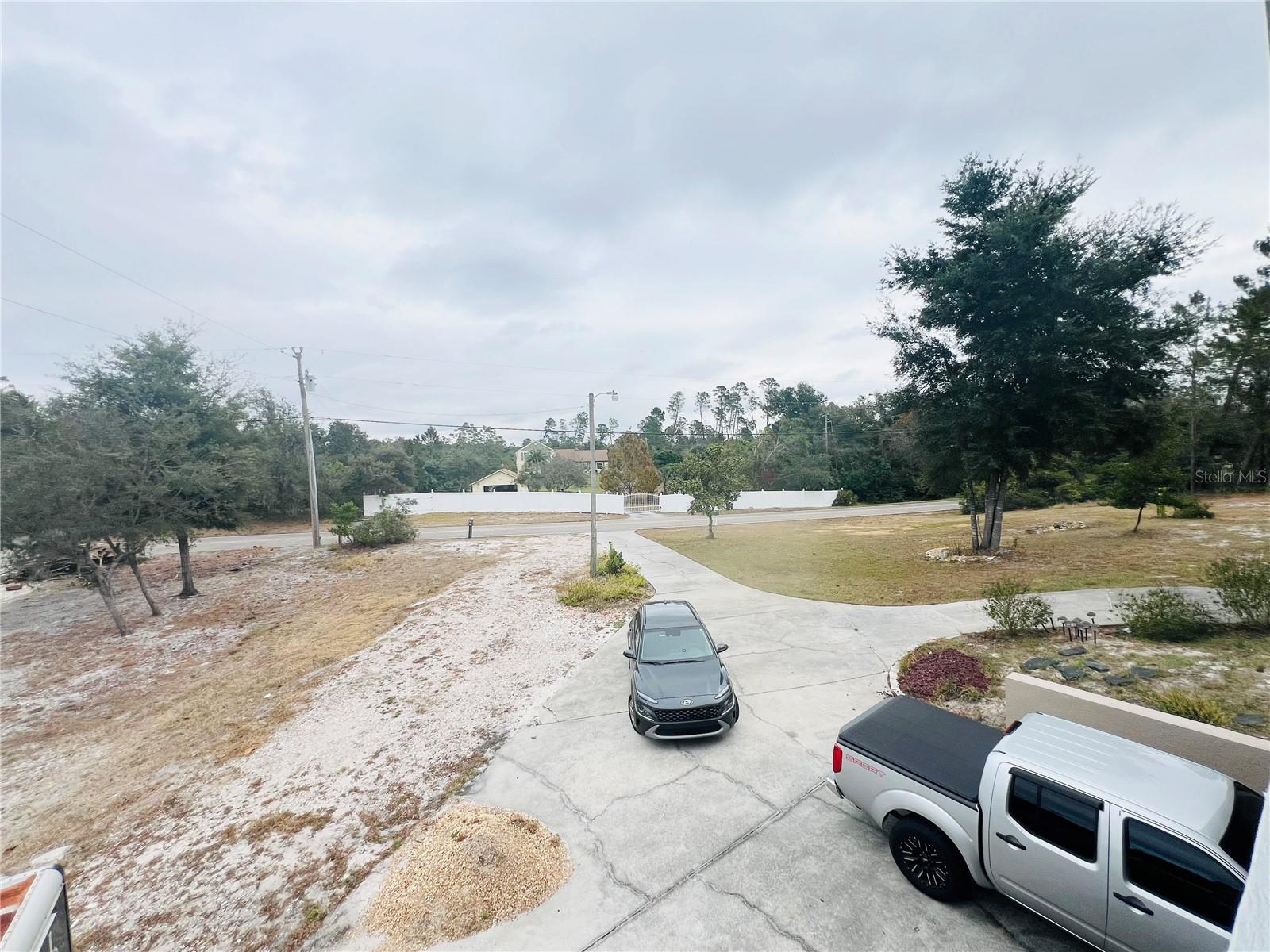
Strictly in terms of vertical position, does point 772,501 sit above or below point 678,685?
below

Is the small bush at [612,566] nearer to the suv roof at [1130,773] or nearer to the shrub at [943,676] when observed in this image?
the shrub at [943,676]

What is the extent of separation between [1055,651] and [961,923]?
648 centimetres

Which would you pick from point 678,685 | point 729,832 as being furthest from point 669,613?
point 729,832

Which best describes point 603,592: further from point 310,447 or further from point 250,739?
point 310,447

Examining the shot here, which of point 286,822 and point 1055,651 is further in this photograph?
point 1055,651

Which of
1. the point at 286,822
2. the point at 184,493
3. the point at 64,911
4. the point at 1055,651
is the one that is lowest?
the point at 286,822

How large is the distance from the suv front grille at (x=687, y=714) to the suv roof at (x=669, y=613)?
1997 millimetres

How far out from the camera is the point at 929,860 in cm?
435

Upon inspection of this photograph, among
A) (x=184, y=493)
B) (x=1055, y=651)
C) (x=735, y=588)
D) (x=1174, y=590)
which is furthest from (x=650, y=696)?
(x=184, y=493)

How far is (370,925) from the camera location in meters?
4.25

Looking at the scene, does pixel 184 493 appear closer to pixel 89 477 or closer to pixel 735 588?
pixel 89 477

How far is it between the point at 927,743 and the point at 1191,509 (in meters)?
27.1

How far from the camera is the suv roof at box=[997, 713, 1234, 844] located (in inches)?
131

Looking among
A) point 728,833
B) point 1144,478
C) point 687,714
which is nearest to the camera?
point 728,833
